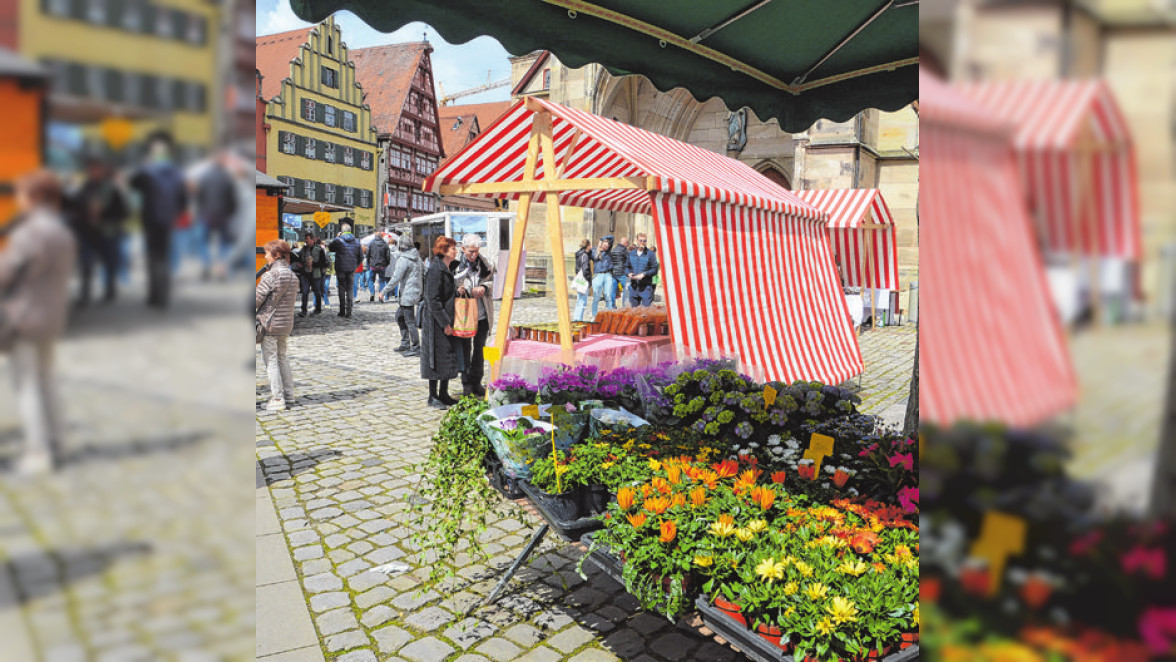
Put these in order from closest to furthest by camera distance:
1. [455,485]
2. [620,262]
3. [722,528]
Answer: [722,528], [455,485], [620,262]

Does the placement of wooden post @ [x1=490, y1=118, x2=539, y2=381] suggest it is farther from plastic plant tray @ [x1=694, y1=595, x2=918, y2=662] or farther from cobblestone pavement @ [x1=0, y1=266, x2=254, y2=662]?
cobblestone pavement @ [x1=0, y1=266, x2=254, y2=662]

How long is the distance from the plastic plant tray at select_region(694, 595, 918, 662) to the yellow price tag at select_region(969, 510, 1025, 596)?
5.29 ft

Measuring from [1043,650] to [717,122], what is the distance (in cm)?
2387

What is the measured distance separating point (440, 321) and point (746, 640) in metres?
5.51

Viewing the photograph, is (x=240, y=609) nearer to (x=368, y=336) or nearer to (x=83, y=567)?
(x=83, y=567)

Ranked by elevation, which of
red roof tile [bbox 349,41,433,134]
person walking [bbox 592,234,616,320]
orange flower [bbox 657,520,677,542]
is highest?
red roof tile [bbox 349,41,433,134]

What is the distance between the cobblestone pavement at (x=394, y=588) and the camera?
2.97m

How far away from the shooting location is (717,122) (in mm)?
23047

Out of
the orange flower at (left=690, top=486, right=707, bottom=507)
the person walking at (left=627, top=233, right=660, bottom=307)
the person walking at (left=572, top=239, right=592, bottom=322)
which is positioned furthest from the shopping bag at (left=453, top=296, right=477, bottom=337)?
the person walking at (left=572, top=239, right=592, bottom=322)

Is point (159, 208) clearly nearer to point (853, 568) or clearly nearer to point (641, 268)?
point (853, 568)

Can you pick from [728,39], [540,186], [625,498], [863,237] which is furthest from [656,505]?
[863,237]

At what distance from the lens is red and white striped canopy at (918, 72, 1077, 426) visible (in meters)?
0.38

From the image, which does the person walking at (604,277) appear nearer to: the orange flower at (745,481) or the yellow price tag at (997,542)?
the orange flower at (745,481)

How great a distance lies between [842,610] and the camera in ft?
6.29
